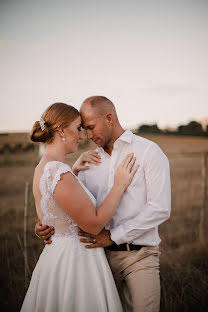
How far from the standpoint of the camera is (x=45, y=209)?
92.0 inches

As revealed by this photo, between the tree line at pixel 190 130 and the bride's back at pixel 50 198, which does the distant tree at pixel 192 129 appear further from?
the bride's back at pixel 50 198

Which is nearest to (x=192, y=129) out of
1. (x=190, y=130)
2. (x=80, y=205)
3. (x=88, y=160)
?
(x=190, y=130)

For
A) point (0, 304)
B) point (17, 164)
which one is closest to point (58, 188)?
point (0, 304)

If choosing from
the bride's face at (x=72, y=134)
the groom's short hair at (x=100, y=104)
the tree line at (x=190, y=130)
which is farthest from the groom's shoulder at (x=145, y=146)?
the tree line at (x=190, y=130)

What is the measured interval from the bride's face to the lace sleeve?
266 mm

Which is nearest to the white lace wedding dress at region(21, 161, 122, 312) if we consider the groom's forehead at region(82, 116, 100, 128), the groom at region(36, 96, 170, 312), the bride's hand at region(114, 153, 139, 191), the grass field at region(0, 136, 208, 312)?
the groom at region(36, 96, 170, 312)

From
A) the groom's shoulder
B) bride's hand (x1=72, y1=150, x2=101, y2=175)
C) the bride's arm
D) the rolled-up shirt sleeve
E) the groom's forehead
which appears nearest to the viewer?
the bride's arm

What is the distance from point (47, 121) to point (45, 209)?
0.67 meters

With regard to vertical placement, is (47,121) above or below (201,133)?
above

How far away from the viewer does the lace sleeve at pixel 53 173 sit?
219 cm

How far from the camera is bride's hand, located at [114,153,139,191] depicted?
97.1 inches

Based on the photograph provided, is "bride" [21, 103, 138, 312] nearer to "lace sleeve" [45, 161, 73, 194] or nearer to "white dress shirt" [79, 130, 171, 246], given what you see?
"lace sleeve" [45, 161, 73, 194]

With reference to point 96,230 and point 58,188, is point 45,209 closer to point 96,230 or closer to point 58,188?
point 58,188

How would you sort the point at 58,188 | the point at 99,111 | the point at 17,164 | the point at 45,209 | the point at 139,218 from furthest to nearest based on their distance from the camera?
the point at 17,164, the point at 99,111, the point at 139,218, the point at 45,209, the point at 58,188
